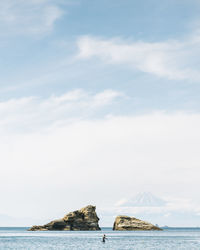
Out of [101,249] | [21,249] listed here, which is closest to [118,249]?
[101,249]

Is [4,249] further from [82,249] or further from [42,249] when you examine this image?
[82,249]

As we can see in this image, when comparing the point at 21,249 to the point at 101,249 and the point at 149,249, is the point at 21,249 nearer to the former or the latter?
the point at 101,249

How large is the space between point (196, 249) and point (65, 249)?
111ft

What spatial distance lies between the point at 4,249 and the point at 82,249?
21.6 metres

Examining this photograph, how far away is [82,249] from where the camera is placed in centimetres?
11038

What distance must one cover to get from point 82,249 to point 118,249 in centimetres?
948

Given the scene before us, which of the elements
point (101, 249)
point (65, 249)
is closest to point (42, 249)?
point (65, 249)

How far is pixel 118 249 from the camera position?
111 metres

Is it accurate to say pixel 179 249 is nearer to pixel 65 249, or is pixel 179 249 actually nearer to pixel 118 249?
pixel 118 249

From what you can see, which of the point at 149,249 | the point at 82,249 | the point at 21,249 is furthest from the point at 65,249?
the point at 149,249

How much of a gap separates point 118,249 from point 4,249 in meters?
30.9

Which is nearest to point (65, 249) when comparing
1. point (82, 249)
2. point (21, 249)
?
point (82, 249)

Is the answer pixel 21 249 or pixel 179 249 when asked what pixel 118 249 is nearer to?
pixel 179 249

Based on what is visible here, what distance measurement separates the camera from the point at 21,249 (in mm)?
112375
